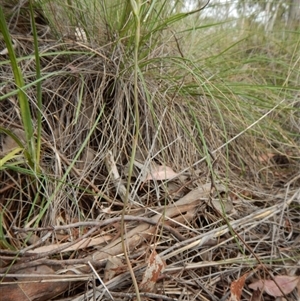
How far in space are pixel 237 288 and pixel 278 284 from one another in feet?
0.41

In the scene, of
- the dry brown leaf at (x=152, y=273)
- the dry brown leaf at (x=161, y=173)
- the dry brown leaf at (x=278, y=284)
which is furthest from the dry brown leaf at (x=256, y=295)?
the dry brown leaf at (x=161, y=173)

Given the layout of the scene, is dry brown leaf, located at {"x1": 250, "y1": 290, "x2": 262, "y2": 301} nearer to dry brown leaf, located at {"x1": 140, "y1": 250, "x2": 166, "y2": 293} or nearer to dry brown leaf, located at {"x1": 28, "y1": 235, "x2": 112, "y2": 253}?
dry brown leaf, located at {"x1": 140, "y1": 250, "x2": 166, "y2": 293}

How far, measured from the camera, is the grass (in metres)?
0.96

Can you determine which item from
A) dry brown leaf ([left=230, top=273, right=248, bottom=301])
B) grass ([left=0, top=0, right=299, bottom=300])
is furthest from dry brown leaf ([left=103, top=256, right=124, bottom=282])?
dry brown leaf ([left=230, top=273, right=248, bottom=301])

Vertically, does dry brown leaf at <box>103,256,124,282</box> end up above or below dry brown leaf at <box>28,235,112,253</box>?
below

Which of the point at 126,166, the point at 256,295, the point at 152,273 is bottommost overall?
the point at 256,295

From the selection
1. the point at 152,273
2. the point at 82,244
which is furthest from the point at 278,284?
the point at 82,244

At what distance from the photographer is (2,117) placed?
1.17 meters

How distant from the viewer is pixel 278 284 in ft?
3.47

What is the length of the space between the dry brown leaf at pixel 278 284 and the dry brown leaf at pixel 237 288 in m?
0.05

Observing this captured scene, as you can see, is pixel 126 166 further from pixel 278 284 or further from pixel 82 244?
pixel 278 284

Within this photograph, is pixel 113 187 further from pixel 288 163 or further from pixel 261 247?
pixel 288 163

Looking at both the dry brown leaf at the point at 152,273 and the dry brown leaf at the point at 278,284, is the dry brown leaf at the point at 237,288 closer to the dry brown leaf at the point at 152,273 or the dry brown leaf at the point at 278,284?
the dry brown leaf at the point at 278,284

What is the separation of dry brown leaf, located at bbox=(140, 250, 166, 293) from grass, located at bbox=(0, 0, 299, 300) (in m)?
0.02
